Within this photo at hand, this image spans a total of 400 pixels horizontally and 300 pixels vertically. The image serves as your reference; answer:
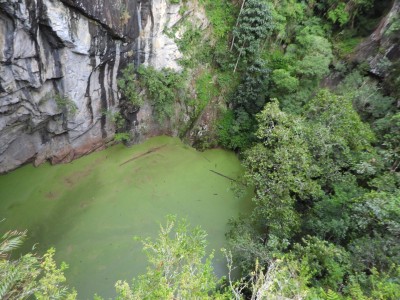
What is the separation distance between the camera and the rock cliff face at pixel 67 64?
24.4 feet

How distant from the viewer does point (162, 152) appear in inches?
464

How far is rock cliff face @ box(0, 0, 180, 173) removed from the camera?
7.44m

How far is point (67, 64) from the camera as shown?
866cm

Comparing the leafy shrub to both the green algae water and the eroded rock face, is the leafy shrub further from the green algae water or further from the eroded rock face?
the eroded rock face

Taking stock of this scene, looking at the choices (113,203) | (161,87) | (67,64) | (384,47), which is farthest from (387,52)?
(113,203)

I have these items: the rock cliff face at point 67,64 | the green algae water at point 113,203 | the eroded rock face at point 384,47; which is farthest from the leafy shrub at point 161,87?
the eroded rock face at point 384,47

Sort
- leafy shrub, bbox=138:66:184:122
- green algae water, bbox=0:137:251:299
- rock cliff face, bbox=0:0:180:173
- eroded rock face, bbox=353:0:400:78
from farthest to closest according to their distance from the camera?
leafy shrub, bbox=138:66:184:122 < eroded rock face, bbox=353:0:400:78 < green algae water, bbox=0:137:251:299 < rock cliff face, bbox=0:0:180:173

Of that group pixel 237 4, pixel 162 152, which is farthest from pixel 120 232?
pixel 237 4

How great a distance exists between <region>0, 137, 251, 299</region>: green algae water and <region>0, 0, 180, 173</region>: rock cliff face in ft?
2.96

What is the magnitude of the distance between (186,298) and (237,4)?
11424 mm

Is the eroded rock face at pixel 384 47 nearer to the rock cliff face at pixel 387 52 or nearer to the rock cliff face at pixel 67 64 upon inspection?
the rock cliff face at pixel 387 52

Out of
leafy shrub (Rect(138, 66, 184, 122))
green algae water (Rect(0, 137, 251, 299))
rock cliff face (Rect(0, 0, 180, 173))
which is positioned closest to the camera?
rock cliff face (Rect(0, 0, 180, 173))

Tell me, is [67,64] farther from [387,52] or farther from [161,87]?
[387,52]

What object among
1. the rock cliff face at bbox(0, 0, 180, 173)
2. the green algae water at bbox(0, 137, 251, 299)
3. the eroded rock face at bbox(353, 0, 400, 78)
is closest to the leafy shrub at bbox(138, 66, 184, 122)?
the rock cliff face at bbox(0, 0, 180, 173)
